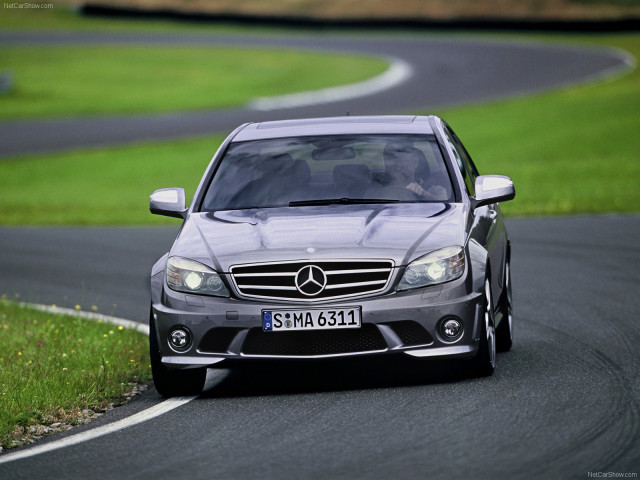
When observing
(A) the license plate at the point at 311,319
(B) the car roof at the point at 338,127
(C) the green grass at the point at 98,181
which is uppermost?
(B) the car roof at the point at 338,127

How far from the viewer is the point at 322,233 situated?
7.94 metres

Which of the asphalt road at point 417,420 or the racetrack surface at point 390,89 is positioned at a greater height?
the asphalt road at point 417,420

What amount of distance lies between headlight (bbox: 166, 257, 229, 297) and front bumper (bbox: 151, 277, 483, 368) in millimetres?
52

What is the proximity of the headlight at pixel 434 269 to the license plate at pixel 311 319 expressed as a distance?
34cm

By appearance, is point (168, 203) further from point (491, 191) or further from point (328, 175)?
point (491, 191)

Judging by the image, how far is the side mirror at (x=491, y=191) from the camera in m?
8.77

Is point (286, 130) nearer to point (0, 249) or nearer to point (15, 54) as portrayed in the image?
point (0, 249)

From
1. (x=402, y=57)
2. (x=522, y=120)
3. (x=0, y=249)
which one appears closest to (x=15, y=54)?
(x=402, y=57)

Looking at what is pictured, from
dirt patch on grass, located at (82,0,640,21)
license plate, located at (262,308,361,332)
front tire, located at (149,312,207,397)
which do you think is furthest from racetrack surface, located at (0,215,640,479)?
dirt patch on grass, located at (82,0,640,21)

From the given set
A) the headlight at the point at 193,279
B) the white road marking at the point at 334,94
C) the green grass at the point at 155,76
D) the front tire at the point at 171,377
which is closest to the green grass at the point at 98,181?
the white road marking at the point at 334,94

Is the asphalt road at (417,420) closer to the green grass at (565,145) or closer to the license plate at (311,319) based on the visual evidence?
the license plate at (311,319)

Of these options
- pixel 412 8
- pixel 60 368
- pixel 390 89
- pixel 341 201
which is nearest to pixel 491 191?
pixel 341 201

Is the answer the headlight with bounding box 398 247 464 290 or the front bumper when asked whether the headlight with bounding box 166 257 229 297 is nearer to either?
the front bumper

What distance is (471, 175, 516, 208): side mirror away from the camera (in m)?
8.77
